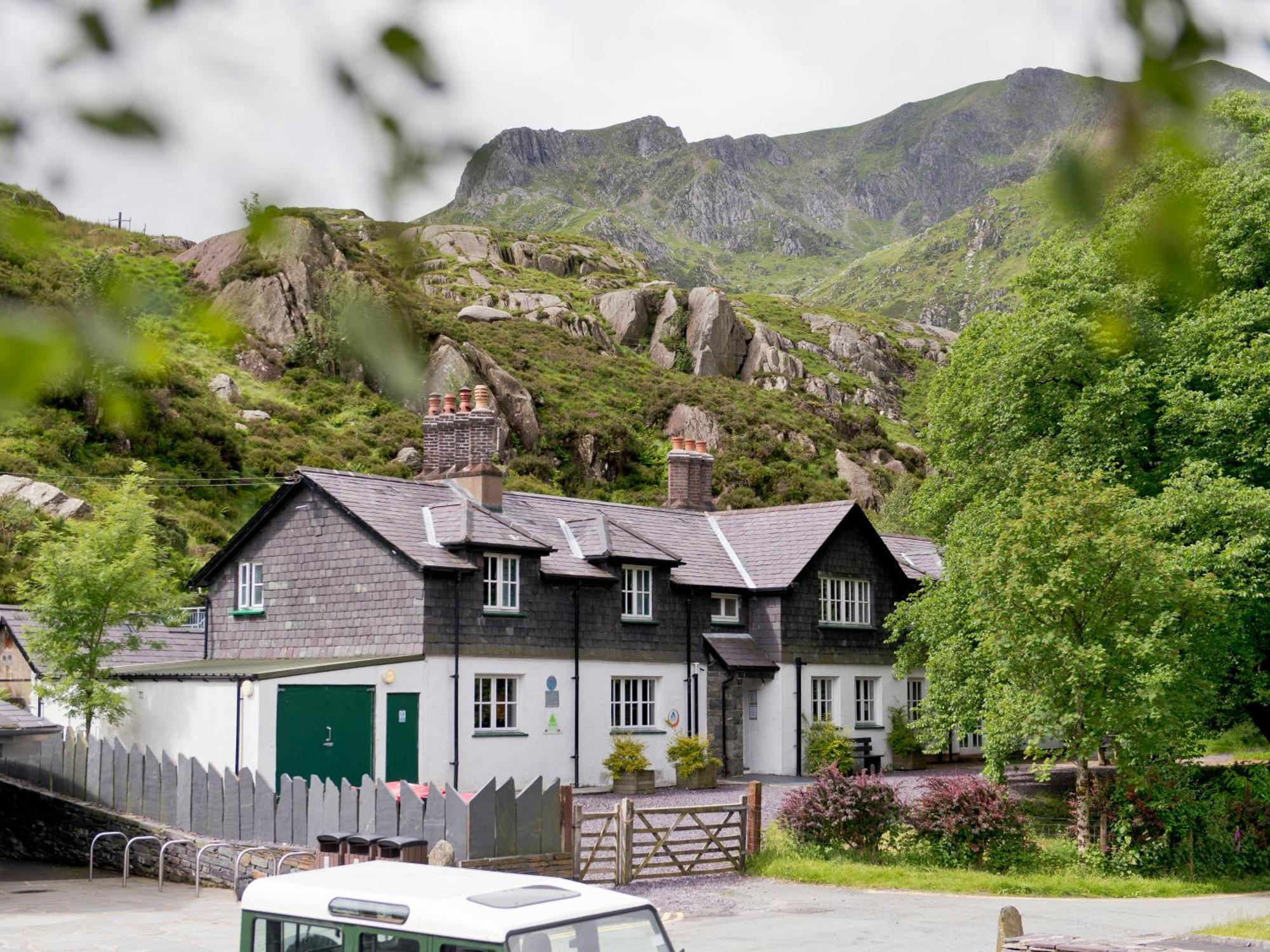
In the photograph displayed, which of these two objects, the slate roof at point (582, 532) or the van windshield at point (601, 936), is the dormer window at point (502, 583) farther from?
the van windshield at point (601, 936)

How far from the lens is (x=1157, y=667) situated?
21.9 metres

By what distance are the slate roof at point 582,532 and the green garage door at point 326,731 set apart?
3167 mm

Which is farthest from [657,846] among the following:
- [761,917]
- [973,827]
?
[973,827]

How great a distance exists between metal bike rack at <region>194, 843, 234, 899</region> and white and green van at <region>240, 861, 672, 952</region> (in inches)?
420

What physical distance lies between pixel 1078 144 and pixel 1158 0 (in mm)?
357

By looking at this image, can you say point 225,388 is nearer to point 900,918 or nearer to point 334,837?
point 334,837

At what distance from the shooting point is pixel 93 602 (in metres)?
28.7

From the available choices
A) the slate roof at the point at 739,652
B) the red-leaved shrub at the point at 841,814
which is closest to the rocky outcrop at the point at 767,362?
the slate roof at the point at 739,652

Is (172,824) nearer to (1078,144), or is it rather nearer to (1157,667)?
(1157,667)

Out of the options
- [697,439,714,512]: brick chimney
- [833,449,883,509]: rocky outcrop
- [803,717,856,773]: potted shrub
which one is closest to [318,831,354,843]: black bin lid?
[803,717,856,773]: potted shrub

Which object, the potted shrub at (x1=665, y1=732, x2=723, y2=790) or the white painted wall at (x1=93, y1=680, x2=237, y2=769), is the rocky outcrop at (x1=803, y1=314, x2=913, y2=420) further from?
the white painted wall at (x1=93, y1=680, x2=237, y2=769)

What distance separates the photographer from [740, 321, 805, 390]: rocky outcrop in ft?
346

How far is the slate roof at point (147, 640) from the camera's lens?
33.0m

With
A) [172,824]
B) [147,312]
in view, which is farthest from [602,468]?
[147,312]
